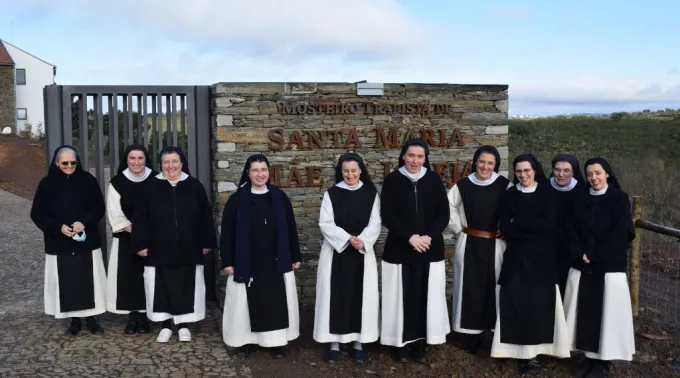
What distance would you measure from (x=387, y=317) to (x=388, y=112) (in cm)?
261

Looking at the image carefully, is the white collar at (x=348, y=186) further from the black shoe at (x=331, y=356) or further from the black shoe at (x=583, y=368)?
the black shoe at (x=583, y=368)

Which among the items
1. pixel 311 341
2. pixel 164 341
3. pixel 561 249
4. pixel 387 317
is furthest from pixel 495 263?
pixel 164 341

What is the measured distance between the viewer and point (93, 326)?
6.16 m

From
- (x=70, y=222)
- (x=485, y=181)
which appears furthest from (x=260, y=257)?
(x=485, y=181)

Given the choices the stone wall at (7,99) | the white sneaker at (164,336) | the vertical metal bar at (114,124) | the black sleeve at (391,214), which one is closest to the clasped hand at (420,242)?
the black sleeve at (391,214)

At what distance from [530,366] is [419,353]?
876 millimetres

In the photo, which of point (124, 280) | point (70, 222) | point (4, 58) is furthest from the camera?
point (4, 58)

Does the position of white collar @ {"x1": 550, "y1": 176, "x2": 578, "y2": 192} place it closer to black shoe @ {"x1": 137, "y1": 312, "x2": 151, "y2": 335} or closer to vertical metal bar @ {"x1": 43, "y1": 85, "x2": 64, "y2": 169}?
black shoe @ {"x1": 137, "y1": 312, "x2": 151, "y2": 335}

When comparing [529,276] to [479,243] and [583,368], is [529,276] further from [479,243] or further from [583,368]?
[583,368]

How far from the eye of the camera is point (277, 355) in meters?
5.62

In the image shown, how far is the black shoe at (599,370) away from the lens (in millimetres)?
5250

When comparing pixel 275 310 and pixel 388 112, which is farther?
pixel 388 112

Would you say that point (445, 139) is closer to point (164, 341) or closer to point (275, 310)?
point (275, 310)

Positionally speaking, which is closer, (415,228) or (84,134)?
(415,228)
